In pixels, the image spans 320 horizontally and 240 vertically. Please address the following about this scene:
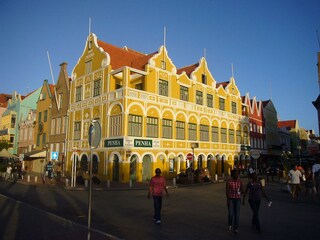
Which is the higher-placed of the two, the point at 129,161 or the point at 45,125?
the point at 45,125

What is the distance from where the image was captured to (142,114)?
28.8 metres

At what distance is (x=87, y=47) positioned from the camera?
33594mm

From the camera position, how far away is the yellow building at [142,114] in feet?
91.3

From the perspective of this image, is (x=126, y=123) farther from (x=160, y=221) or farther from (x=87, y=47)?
(x=160, y=221)

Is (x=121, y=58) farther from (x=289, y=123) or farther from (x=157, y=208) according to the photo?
(x=289, y=123)

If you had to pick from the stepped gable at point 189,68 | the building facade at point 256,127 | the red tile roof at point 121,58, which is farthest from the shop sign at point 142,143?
the building facade at point 256,127

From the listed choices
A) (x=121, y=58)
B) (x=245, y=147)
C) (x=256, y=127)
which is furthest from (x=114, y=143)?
(x=256, y=127)

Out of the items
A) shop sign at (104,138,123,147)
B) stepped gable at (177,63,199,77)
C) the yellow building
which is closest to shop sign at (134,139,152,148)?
the yellow building

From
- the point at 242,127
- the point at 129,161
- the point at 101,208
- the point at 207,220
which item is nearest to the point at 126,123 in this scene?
the point at 129,161

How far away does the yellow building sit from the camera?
27.8 m

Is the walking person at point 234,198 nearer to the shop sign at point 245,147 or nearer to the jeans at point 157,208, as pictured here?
the jeans at point 157,208

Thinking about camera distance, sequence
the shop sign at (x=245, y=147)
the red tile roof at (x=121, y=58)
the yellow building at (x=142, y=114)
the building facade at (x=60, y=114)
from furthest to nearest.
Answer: the shop sign at (x=245, y=147) < the building facade at (x=60, y=114) < the red tile roof at (x=121, y=58) < the yellow building at (x=142, y=114)

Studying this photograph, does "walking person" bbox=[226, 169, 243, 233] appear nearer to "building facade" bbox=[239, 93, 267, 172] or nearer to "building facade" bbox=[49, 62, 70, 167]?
"building facade" bbox=[49, 62, 70, 167]

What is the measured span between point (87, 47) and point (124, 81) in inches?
Result: 370
